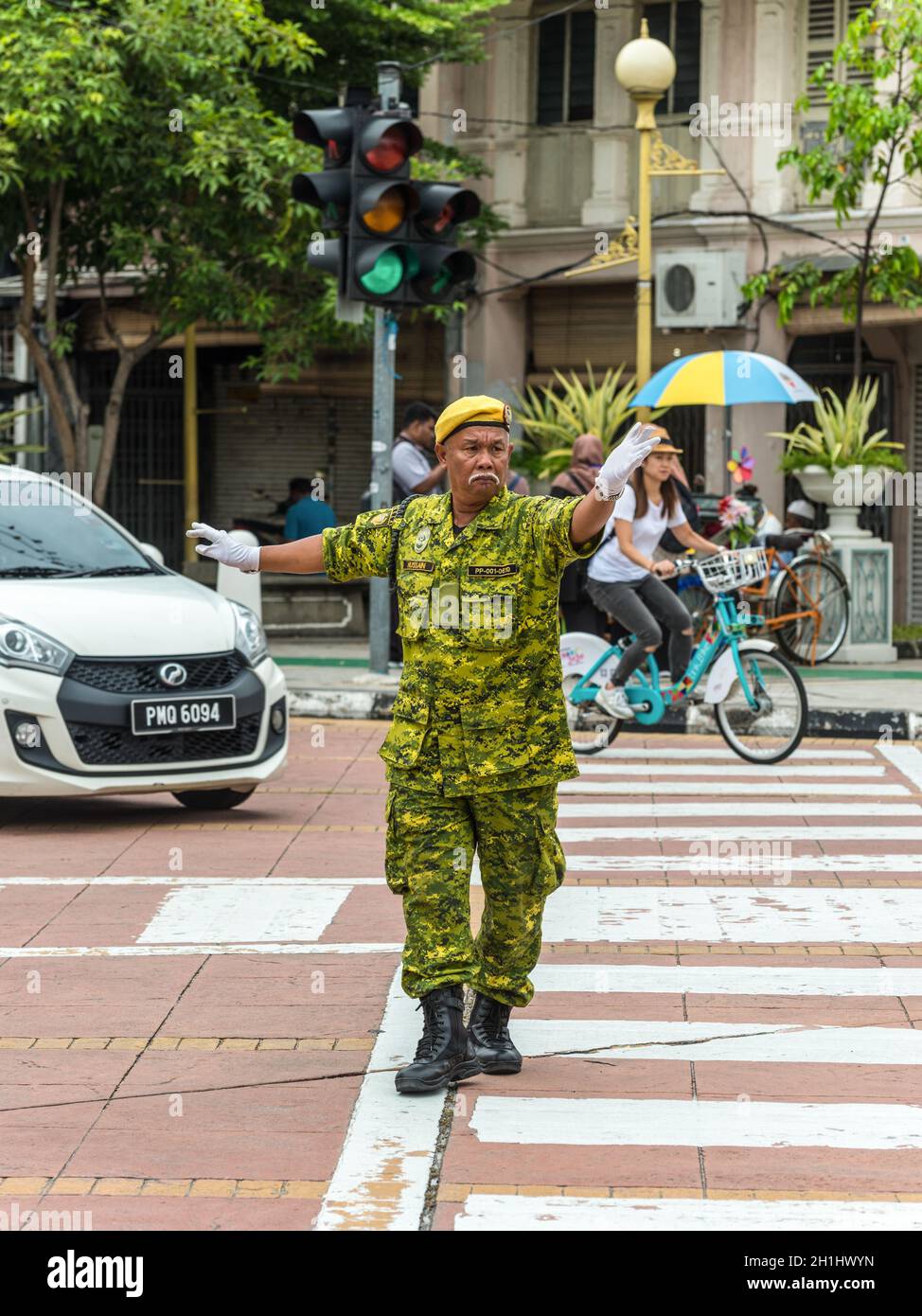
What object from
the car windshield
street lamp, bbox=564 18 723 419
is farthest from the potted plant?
the car windshield

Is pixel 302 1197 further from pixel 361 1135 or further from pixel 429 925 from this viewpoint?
pixel 429 925

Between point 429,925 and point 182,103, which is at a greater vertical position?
point 182,103

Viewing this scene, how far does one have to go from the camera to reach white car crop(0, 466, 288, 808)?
9.34m

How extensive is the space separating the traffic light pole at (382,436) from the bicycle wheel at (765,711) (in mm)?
3547

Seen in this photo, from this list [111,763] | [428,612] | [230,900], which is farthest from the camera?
[111,763]

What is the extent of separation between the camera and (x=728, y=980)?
6.75 metres

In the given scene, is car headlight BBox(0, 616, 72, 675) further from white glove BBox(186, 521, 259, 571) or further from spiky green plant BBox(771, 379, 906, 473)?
spiky green plant BBox(771, 379, 906, 473)

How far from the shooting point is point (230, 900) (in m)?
8.04

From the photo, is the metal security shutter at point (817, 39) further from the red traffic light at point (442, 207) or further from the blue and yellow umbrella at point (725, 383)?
the red traffic light at point (442, 207)

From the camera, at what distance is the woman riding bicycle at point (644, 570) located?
38.4ft

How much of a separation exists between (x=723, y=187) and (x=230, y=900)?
16.4 meters

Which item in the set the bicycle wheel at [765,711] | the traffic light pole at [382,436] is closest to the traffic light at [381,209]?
the traffic light pole at [382,436]

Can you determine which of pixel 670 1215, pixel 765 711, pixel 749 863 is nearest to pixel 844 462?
pixel 765 711

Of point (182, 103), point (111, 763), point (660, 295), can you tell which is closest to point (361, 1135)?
point (111, 763)
